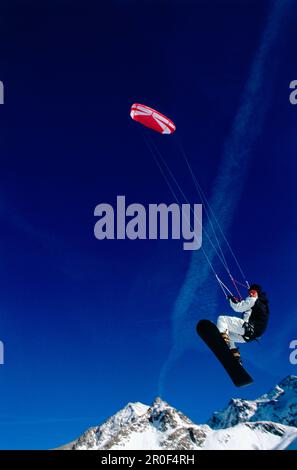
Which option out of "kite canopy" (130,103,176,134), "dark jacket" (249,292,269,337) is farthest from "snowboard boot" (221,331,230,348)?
"kite canopy" (130,103,176,134)

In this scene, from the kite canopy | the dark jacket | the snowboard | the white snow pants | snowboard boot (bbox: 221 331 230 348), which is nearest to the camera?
the dark jacket

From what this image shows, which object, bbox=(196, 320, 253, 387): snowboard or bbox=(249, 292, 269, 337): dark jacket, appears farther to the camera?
bbox=(196, 320, 253, 387): snowboard

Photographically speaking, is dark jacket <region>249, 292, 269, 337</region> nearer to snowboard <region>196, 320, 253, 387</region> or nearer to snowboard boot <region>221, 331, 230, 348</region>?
snowboard boot <region>221, 331, 230, 348</region>

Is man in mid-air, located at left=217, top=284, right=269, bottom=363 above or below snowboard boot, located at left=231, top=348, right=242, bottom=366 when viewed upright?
above

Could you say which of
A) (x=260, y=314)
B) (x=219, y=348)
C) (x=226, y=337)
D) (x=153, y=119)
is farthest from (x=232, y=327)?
(x=153, y=119)

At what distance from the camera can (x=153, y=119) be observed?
83.7ft

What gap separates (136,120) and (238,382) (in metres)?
14.5

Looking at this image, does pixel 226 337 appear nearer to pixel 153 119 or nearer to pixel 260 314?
pixel 260 314

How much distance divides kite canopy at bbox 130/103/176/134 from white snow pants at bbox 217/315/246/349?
36.4ft

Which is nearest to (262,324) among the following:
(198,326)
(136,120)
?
(198,326)

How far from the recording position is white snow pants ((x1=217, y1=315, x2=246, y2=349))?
19.0 meters

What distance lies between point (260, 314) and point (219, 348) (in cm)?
220

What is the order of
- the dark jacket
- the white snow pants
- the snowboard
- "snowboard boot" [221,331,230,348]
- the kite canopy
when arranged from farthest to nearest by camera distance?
the kite canopy, the white snow pants, "snowboard boot" [221,331,230,348], the snowboard, the dark jacket
